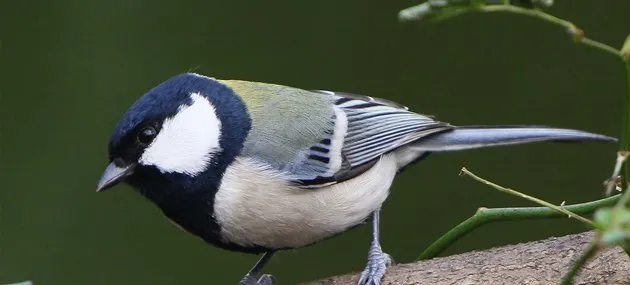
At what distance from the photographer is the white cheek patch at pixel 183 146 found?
181cm

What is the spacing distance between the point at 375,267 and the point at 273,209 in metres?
0.22

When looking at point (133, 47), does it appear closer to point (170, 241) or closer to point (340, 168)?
point (170, 241)

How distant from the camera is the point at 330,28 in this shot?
323 centimetres

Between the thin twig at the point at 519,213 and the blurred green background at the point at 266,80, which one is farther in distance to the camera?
the blurred green background at the point at 266,80

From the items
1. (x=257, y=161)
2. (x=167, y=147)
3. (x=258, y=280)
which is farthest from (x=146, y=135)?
(x=258, y=280)

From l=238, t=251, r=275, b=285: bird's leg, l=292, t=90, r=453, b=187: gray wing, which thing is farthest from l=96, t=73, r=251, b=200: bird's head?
l=238, t=251, r=275, b=285: bird's leg

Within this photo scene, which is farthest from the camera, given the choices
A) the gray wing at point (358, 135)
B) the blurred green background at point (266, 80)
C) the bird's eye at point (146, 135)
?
the blurred green background at point (266, 80)

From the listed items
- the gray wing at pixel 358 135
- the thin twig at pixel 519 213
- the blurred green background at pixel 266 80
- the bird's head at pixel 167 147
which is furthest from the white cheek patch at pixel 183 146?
the blurred green background at pixel 266 80

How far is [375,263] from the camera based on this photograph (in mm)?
1897

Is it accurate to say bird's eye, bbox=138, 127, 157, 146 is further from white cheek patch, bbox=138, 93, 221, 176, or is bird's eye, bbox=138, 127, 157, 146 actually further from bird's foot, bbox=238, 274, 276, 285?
bird's foot, bbox=238, 274, 276, 285

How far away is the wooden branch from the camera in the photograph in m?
1.61

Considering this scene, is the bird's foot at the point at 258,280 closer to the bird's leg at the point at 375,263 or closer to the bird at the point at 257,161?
the bird at the point at 257,161

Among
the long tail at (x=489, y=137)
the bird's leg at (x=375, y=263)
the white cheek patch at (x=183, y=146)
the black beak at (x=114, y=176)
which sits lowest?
the bird's leg at (x=375, y=263)

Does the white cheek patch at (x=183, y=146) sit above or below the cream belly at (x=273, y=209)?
above
